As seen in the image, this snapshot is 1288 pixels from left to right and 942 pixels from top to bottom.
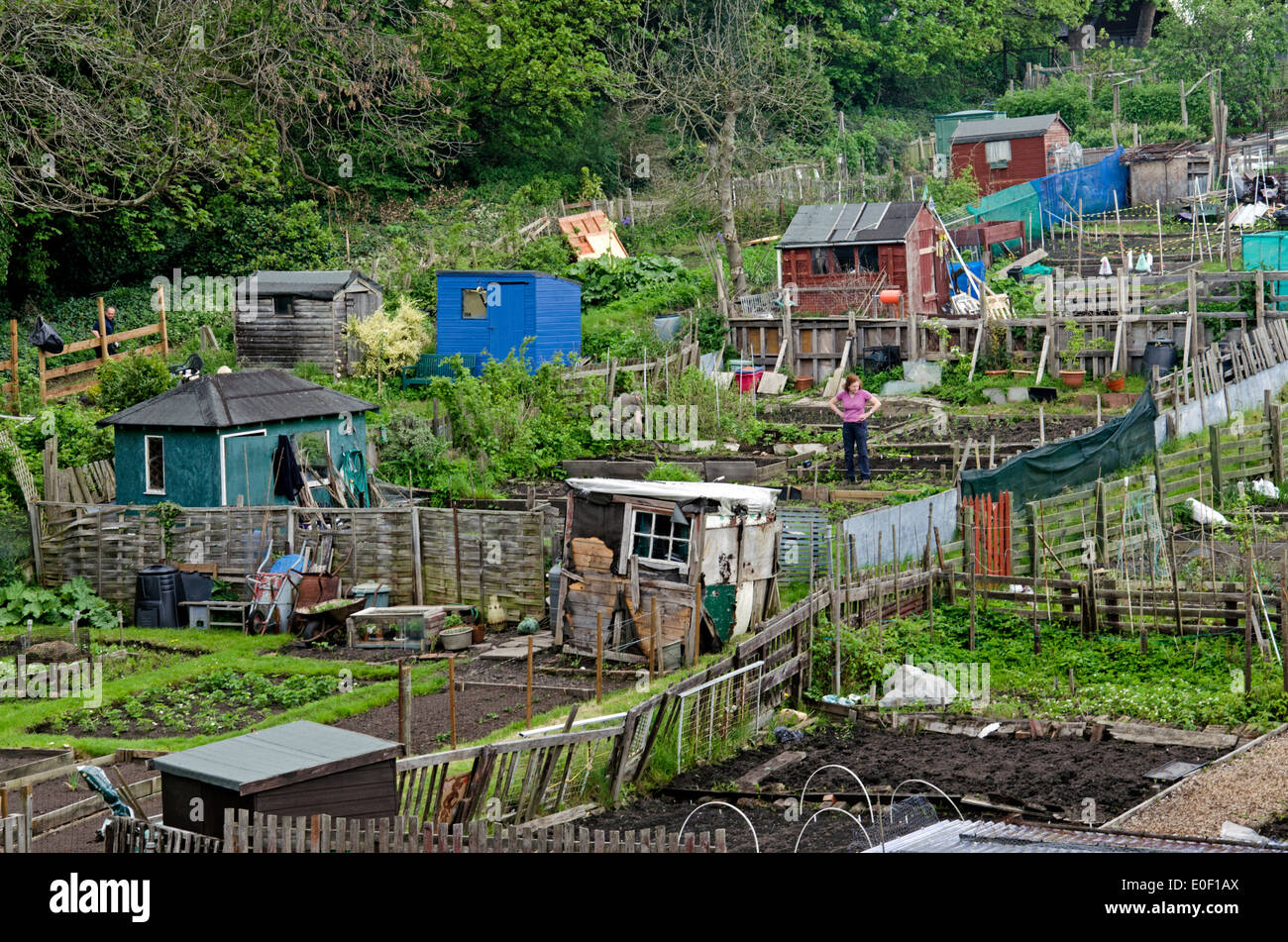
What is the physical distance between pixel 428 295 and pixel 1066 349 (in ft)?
53.5

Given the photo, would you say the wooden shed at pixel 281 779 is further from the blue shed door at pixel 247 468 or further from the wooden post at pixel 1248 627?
the blue shed door at pixel 247 468

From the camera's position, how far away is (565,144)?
191ft

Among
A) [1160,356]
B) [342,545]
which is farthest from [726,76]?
[342,545]

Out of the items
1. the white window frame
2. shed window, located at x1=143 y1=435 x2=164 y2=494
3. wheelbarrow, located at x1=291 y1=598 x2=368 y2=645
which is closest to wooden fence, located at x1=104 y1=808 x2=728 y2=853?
the white window frame

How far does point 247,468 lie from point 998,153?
1637 inches

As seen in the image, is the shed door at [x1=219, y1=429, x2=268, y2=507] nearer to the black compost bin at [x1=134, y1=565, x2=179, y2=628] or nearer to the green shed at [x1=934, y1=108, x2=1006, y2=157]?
the black compost bin at [x1=134, y1=565, x2=179, y2=628]

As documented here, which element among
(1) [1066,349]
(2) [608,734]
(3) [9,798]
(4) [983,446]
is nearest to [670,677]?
(2) [608,734]

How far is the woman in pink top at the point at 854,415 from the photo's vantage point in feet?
85.6

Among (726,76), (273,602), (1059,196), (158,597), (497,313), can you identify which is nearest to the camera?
(273,602)

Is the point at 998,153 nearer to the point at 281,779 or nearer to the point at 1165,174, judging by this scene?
the point at 1165,174

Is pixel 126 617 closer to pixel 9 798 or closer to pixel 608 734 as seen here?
pixel 9 798

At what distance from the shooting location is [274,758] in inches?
444

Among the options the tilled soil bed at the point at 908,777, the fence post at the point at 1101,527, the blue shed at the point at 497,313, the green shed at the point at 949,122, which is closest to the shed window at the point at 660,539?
the tilled soil bed at the point at 908,777

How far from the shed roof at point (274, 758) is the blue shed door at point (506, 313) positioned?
25.9 meters
